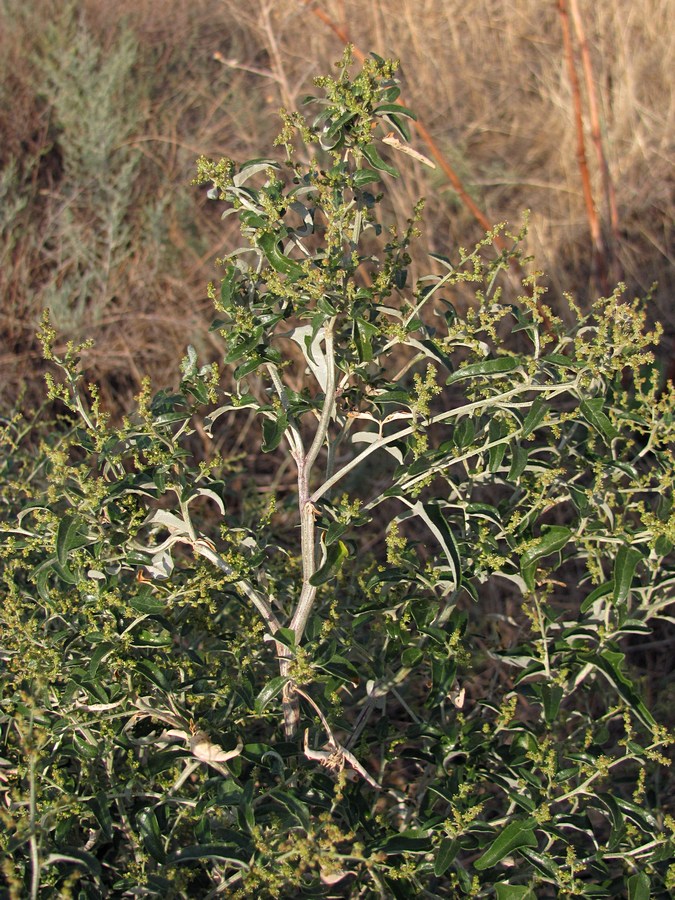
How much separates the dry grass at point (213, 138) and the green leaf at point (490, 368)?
1999mm

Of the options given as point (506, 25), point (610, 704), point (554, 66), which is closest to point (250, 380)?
point (610, 704)

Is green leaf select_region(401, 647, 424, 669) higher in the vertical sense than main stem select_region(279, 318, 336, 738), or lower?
lower

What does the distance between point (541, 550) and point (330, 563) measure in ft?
1.10

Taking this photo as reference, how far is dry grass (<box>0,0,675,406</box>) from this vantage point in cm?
350

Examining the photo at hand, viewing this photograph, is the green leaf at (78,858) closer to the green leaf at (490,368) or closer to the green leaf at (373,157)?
the green leaf at (490,368)

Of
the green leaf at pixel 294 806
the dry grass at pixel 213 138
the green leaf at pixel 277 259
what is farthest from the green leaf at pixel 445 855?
the dry grass at pixel 213 138

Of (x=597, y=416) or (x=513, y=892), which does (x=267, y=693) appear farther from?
(x=597, y=416)

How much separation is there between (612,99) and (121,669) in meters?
4.03

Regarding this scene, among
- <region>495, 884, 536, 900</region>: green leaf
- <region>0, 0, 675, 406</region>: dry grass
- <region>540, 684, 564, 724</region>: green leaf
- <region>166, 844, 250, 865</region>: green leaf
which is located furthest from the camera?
<region>0, 0, 675, 406</region>: dry grass

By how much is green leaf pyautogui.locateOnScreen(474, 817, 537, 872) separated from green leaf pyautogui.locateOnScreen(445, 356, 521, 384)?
2.19 ft

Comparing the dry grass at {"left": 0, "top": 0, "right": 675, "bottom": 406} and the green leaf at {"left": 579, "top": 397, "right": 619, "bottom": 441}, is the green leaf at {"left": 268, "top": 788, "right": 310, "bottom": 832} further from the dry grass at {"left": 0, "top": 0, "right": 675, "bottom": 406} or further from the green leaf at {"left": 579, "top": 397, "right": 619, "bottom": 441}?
the dry grass at {"left": 0, "top": 0, "right": 675, "bottom": 406}

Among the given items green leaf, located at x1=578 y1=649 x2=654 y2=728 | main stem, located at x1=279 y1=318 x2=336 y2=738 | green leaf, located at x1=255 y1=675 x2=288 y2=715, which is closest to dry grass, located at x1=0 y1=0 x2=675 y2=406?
main stem, located at x1=279 y1=318 x2=336 y2=738

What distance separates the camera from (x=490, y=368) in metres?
1.32

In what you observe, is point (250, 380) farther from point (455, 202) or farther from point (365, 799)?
point (365, 799)
